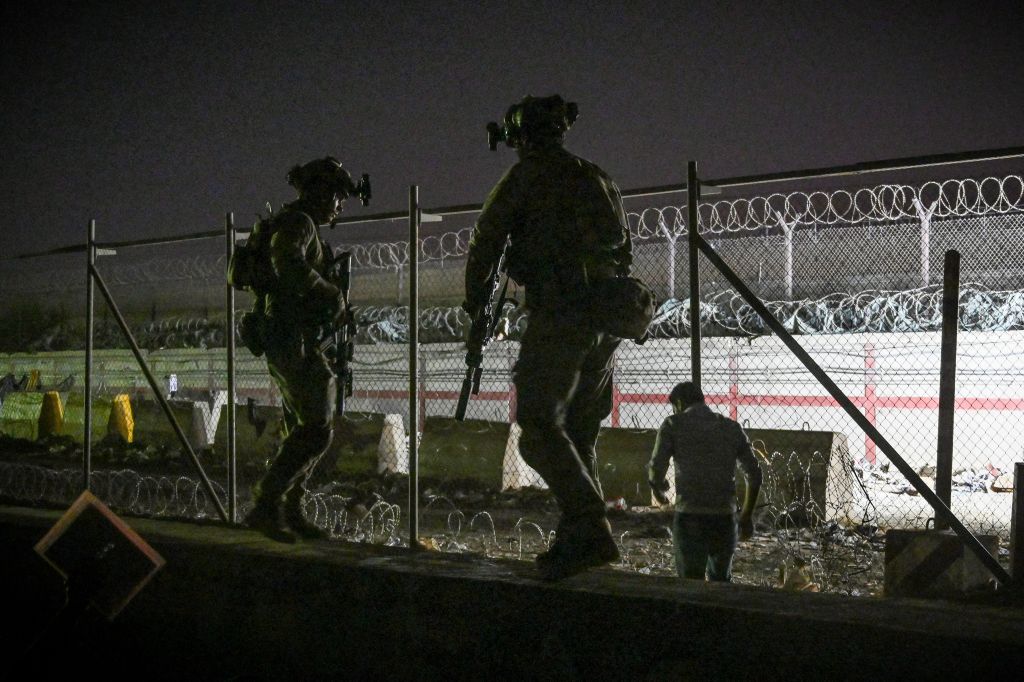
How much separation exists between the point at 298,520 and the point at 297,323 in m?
1.05

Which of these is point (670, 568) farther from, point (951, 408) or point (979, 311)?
point (979, 311)

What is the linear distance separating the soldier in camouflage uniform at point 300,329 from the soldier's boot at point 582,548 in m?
1.62

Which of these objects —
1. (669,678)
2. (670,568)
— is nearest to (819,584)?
(670,568)

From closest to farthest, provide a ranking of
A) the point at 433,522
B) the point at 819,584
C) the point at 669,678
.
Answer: the point at 669,678, the point at 819,584, the point at 433,522

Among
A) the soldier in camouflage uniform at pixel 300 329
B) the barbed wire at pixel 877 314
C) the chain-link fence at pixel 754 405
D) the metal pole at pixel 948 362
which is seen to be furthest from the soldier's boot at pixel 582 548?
the barbed wire at pixel 877 314

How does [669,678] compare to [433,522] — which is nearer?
[669,678]

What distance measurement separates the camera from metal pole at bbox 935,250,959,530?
12.8 feet

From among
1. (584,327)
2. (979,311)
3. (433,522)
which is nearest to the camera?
(584,327)

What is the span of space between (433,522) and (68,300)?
830 inches

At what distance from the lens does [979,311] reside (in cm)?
1185

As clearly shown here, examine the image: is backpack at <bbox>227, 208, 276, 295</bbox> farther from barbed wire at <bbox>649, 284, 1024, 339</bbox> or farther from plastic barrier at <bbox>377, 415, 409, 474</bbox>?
plastic barrier at <bbox>377, 415, 409, 474</bbox>

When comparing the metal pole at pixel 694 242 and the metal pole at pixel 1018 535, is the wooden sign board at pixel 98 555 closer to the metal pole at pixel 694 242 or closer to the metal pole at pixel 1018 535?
the metal pole at pixel 694 242

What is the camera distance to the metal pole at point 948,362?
3.91 m

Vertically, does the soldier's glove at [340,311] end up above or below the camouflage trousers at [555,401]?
above
